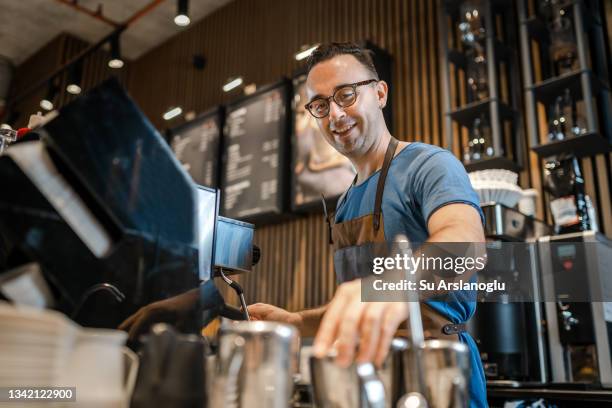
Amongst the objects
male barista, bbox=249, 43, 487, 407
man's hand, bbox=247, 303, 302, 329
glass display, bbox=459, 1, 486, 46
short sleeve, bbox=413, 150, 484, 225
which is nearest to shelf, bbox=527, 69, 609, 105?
glass display, bbox=459, 1, 486, 46

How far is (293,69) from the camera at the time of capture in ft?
16.4

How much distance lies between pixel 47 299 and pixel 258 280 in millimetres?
3984

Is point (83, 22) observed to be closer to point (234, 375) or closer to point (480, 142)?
point (480, 142)

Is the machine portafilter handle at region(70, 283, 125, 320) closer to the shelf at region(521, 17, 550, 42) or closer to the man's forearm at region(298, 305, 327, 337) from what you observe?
the man's forearm at region(298, 305, 327, 337)

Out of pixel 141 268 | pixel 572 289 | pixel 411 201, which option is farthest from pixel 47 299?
pixel 572 289

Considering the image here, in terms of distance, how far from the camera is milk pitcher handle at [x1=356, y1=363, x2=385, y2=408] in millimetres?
624

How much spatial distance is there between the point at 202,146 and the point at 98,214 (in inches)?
178

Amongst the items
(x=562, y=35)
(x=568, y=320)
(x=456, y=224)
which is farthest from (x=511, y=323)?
(x=456, y=224)

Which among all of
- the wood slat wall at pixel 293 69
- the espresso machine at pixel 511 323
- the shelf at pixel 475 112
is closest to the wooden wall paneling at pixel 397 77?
the wood slat wall at pixel 293 69

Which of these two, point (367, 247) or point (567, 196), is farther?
point (567, 196)

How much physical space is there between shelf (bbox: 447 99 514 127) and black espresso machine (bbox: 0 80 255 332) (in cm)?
289

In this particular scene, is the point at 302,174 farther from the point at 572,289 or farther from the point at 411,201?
the point at 411,201

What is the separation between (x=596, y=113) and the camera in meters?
3.24

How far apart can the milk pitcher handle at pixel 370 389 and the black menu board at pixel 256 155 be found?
12.6ft
